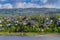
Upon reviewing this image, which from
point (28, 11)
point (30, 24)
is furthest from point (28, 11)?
point (30, 24)

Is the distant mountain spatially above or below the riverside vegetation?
above

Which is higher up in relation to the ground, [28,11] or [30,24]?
[28,11]

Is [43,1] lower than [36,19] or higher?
higher

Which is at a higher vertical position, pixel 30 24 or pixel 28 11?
pixel 28 11

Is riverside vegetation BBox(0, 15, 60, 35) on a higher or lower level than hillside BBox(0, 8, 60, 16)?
lower

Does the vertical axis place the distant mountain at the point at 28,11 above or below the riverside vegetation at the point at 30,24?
above

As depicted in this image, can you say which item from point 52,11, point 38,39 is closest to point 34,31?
point 38,39

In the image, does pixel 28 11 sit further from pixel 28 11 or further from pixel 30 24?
pixel 30 24

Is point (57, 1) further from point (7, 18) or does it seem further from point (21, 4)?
point (7, 18)
